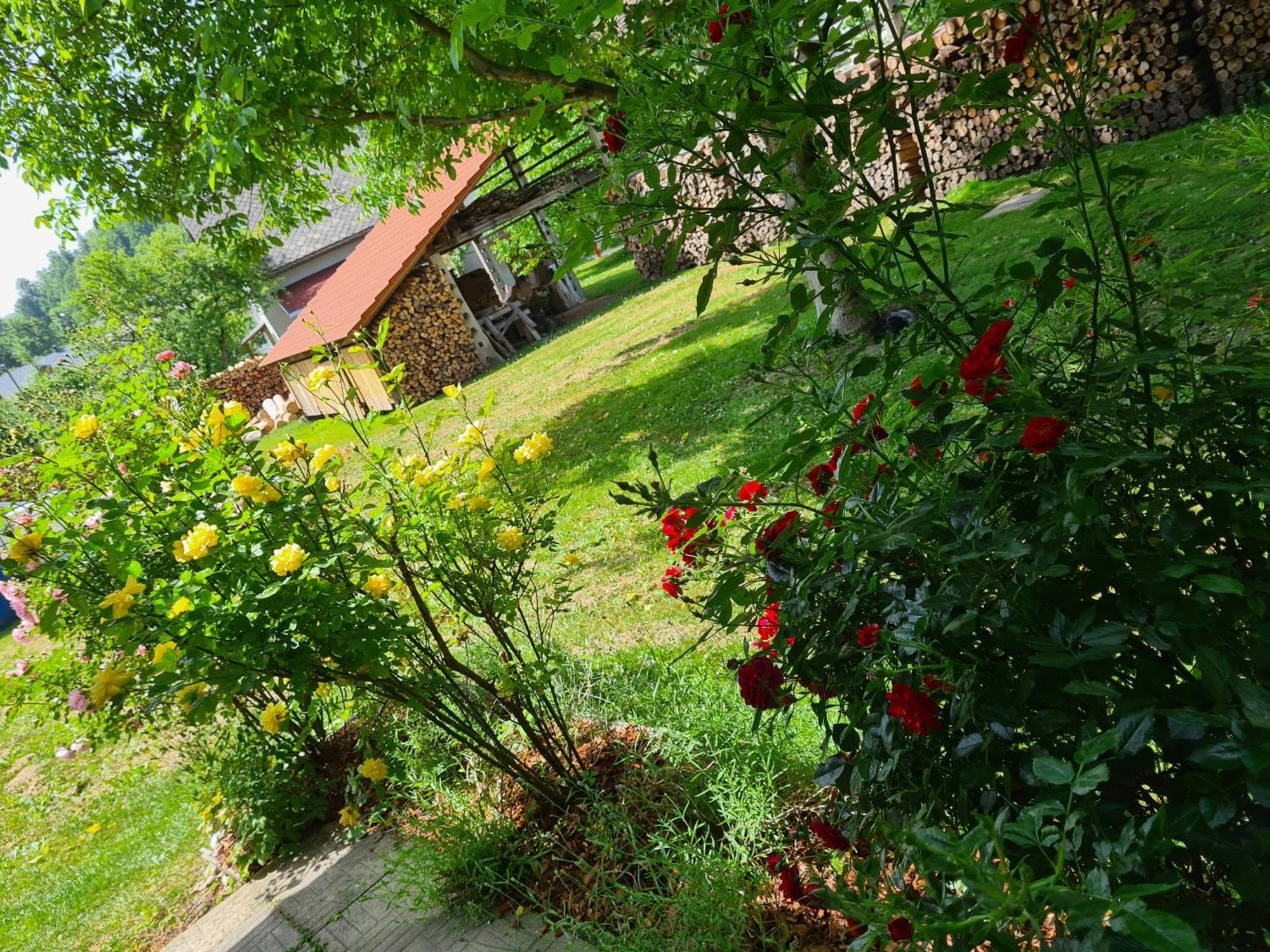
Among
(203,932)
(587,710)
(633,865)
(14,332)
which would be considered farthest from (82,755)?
(14,332)

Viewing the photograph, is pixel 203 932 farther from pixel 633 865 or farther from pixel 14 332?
pixel 14 332

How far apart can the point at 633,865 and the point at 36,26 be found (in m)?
7.20

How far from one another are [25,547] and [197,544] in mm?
475

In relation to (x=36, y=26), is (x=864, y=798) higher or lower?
lower

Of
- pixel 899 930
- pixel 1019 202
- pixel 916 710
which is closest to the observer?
pixel 899 930

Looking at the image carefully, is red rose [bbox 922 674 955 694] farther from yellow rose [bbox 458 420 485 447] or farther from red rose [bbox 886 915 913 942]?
yellow rose [bbox 458 420 485 447]

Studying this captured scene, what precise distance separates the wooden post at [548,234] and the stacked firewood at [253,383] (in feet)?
27.1

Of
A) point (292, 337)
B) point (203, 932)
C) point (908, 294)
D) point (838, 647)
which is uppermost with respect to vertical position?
point (292, 337)

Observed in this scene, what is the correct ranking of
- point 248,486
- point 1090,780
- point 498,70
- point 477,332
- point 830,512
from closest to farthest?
point 1090,780 → point 830,512 → point 248,486 → point 498,70 → point 477,332

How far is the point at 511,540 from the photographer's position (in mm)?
2219

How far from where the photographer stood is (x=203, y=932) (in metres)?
2.78

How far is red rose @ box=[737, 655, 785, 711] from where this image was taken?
133 cm

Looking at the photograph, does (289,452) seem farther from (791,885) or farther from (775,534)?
(791,885)

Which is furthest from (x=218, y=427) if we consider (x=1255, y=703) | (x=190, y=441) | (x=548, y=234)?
(x=548, y=234)
